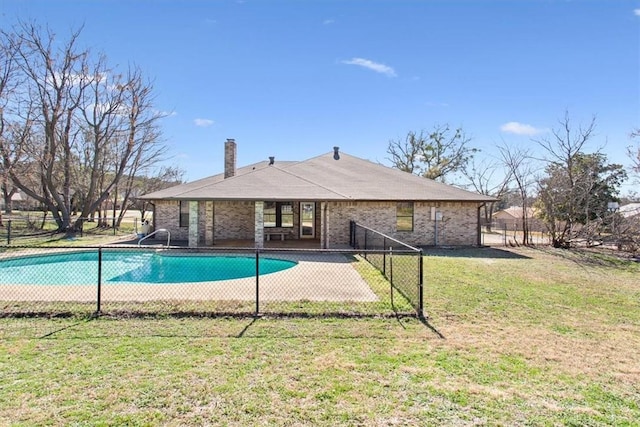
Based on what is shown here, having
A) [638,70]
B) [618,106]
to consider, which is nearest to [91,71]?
[638,70]

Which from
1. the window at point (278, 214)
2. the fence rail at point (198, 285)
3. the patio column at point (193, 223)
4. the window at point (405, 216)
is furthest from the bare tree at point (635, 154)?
the patio column at point (193, 223)

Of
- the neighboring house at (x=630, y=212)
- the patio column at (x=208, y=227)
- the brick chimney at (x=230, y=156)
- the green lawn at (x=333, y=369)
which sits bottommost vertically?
the green lawn at (x=333, y=369)

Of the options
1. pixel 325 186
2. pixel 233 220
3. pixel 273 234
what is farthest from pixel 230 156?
pixel 325 186

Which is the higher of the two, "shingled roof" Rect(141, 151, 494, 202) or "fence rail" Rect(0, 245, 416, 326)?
"shingled roof" Rect(141, 151, 494, 202)

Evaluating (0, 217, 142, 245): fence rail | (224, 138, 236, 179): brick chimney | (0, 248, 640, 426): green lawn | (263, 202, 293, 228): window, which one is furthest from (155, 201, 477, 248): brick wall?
(0, 248, 640, 426): green lawn

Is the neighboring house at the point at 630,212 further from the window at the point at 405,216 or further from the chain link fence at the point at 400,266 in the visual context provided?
the chain link fence at the point at 400,266

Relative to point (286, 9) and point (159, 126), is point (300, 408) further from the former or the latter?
point (159, 126)

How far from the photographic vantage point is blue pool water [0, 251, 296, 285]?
10047 millimetres

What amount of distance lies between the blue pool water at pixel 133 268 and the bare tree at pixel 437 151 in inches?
1204

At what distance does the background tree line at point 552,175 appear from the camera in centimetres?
1759

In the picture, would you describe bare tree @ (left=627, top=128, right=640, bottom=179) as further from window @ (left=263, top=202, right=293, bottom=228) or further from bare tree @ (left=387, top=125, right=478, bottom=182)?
bare tree @ (left=387, top=125, right=478, bottom=182)

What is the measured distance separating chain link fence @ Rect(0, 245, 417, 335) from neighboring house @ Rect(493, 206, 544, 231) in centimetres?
1321

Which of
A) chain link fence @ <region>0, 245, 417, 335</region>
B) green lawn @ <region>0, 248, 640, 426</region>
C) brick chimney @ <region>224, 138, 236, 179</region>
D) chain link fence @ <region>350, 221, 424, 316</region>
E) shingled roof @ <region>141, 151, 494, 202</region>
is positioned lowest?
green lawn @ <region>0, 248, 640, 426</region>

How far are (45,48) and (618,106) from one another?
3174 centimetres
